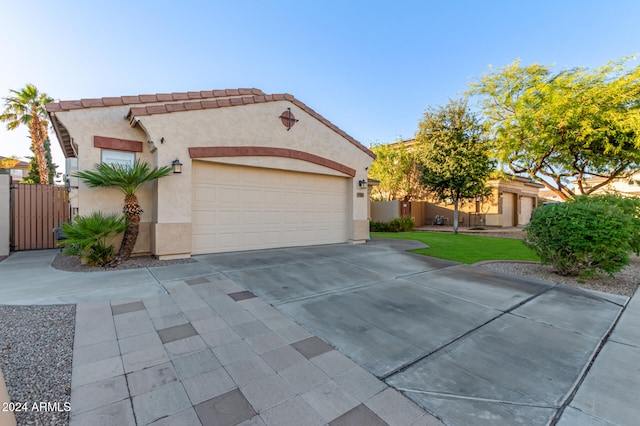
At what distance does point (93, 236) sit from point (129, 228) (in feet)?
2.33

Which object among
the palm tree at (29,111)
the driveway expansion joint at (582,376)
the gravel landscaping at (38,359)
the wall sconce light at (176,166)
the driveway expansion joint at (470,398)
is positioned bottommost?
the driveway expansion joint at (582,376)

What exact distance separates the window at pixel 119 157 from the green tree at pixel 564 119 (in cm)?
1565

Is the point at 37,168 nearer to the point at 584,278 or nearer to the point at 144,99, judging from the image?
the point at 144,99

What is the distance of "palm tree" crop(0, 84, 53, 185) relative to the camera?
16.3 metres

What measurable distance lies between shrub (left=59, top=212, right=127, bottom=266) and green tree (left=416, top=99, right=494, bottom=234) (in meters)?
15.0

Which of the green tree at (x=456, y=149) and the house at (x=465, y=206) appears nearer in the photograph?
the green tree at (x=456, y=149)

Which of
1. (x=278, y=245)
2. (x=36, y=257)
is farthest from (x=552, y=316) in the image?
(x=36, y=257)

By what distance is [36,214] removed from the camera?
28.8 ft

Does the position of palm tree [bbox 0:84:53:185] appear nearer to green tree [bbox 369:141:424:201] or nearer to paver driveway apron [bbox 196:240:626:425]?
paver driveway apron [bbox 196:240:626:425]

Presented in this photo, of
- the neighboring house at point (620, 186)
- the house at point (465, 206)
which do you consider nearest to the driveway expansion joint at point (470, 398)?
the neighboring house at point (620, 186)

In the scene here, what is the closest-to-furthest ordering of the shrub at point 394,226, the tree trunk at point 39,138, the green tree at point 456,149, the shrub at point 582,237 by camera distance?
the shrub at point 582,237 < the green tree at point 456,149 < the shrub at point 394,226 < the tree trunk at point 39,138

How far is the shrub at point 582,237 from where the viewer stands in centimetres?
545

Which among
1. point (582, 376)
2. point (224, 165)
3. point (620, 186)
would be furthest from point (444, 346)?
point (620, 186)

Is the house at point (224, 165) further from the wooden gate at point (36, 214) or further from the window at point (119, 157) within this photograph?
the wooden gate at point (36, 214)
